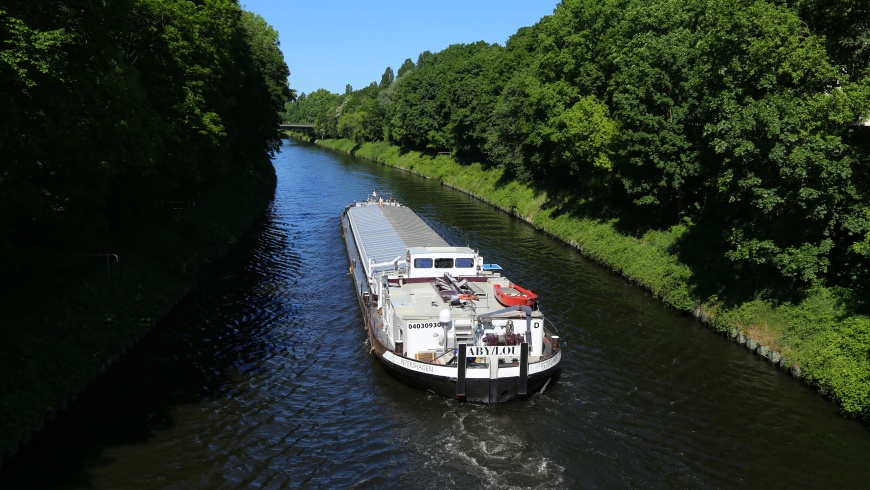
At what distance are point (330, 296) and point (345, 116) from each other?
156437 mm

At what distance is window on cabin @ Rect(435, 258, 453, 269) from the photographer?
3080 centimetres

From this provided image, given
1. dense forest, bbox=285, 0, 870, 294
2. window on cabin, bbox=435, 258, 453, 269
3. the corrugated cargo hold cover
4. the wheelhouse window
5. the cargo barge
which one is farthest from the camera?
the corrugated cargo hold cover

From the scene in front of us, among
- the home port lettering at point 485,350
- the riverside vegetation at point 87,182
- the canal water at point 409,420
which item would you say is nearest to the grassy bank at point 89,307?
the riverside vegetation at point 87,182

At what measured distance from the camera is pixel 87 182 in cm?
2452

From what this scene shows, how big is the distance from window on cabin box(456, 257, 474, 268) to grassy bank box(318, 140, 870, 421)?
39.2 ft

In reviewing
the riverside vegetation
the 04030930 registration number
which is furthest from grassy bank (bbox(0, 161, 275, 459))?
the 04030930 registration number

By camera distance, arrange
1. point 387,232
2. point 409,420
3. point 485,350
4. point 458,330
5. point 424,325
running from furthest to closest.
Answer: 1. point 387,232
2. point 424,325
3. point 458,330
4. point 485,350
5. point 409,420

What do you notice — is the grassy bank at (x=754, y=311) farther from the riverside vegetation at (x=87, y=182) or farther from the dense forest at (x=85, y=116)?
the dense forest at (x=85, y=116)

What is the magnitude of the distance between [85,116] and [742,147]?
26.2 m

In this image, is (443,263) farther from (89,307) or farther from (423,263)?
(89,307)

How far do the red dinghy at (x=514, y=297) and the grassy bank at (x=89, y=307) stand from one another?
615 inches

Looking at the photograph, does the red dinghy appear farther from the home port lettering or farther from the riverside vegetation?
the riverside vegetation

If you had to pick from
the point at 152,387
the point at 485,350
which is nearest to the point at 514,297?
the point at 485,350

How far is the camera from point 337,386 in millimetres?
24656
